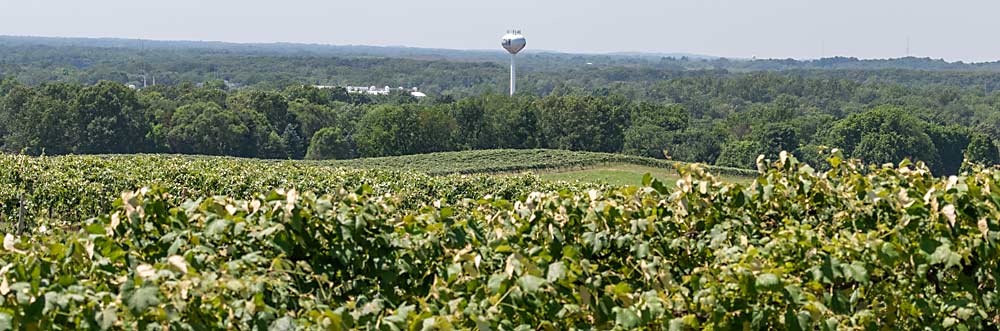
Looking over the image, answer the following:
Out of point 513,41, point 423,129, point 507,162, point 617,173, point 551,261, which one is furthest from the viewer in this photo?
point 513,41

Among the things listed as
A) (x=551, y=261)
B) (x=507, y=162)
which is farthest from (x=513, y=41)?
(x=551, y=261)

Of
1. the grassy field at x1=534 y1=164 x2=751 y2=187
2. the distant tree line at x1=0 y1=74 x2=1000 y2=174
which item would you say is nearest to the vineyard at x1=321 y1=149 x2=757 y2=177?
the grassy field at x1=534 y1=164 x2=751 y2=187

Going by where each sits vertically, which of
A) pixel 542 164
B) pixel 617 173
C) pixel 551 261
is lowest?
pixel 617 173

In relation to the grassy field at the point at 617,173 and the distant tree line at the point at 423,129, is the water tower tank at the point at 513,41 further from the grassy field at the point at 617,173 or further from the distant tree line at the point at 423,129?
the grassy field at the point at 617,173

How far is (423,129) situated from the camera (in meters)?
81.5

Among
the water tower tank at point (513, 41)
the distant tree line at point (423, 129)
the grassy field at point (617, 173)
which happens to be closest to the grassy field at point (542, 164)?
the grassy field at point (617, 173)

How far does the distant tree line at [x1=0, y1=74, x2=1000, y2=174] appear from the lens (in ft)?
257

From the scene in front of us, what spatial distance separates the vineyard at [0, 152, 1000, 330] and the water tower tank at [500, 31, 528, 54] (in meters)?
119

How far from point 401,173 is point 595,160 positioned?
43893mm

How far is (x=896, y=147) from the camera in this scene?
3071 inches

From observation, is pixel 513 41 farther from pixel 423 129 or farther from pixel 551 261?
pixel 551 261

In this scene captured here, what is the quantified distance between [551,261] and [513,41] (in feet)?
397

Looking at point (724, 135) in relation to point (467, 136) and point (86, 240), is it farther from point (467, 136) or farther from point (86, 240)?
point (86, 240)

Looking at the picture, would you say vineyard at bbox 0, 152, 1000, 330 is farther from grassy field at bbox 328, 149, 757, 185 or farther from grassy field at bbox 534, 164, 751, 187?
grassy field at bbox 328, 149, 757, 185
